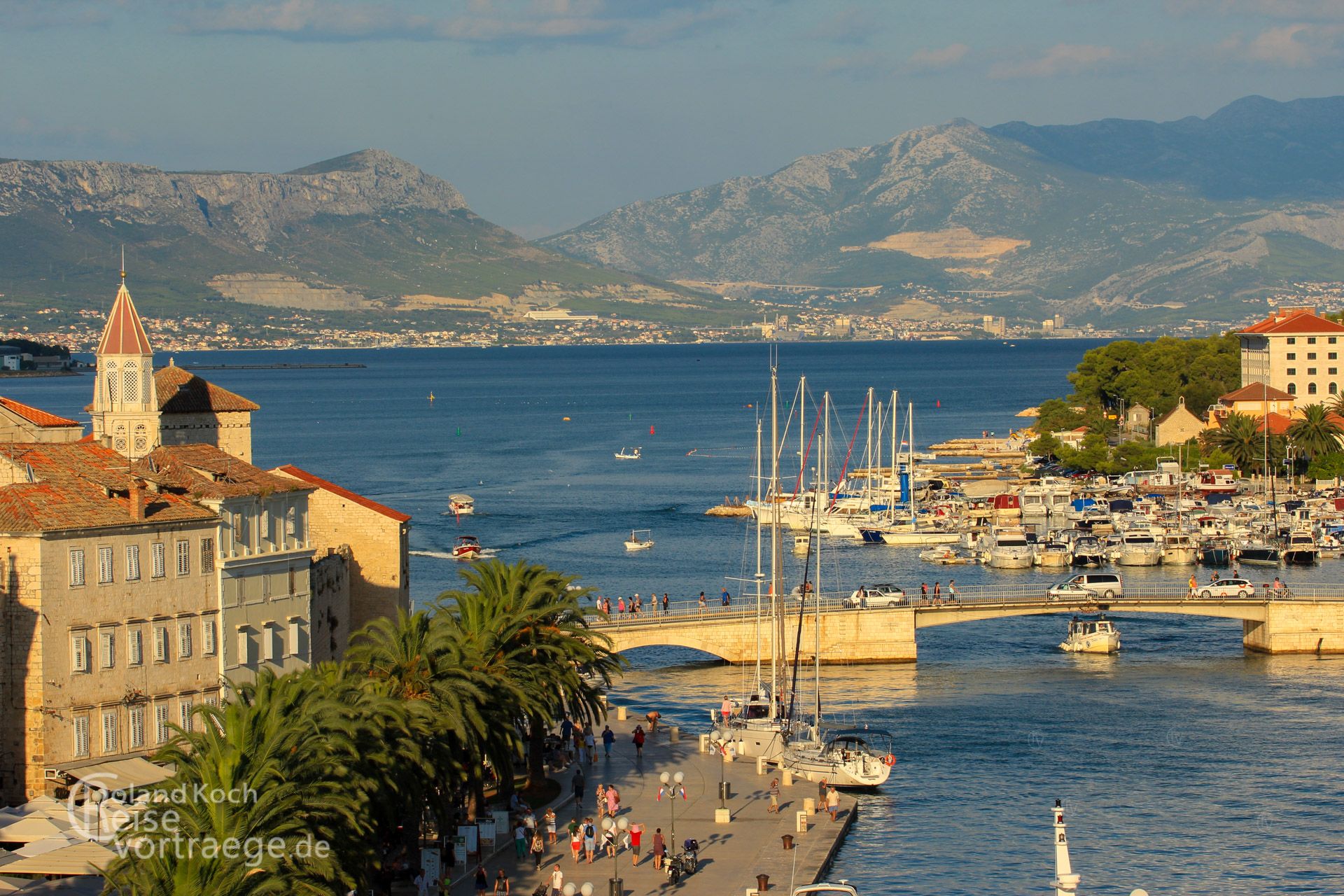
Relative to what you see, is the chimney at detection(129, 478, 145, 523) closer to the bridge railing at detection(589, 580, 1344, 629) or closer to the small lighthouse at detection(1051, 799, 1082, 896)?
the bridge railing at detection(589, 580, 1344, 629)

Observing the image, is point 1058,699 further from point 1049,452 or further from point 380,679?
point 1049,452

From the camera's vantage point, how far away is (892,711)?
59938mm

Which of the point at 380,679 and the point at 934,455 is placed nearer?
A: the point at 380,679

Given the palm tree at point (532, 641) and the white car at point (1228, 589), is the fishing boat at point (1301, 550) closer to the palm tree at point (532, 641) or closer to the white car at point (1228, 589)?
the white car at point (1228, 589)

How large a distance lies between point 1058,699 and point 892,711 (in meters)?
6.59

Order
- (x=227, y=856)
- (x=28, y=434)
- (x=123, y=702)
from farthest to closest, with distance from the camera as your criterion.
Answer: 1. (x=28, y=434)
2. (x=123, y=702)
3. (x=227, y=856)

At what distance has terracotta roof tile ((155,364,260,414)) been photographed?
6000 cm

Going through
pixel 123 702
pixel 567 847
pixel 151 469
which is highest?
pixel 151 469

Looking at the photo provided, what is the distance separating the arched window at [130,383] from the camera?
183 feet

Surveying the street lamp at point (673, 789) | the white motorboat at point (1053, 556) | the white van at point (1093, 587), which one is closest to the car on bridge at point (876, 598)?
the white van at point (1093, 587)

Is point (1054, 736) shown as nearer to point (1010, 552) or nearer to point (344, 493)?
point (344, 493)

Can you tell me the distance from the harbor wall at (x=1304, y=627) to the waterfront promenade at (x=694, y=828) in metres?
23.9

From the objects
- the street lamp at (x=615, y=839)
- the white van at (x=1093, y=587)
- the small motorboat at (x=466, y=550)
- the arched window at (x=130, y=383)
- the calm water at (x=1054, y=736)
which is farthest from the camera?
the small motorboat at (x=466, y=550)

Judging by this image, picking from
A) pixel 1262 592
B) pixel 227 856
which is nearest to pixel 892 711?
pixel 1262 592
